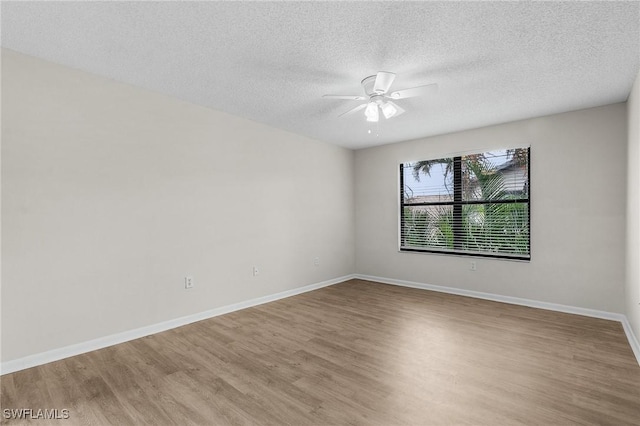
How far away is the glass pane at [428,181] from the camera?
486 cm

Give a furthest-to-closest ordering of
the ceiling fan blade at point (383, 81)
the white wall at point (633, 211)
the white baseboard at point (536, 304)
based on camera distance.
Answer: the white baseboard at point (536, 304)
the white wall at point (633, 211)
the ceiling fan blade at point (383, 81)

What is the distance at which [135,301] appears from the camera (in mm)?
3031

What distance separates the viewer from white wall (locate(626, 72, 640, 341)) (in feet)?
8.80

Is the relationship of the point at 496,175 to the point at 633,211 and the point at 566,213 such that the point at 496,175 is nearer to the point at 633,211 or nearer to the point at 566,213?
the point at 566,213

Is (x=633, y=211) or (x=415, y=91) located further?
(x=633, y=211)

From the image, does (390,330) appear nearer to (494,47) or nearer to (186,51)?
(494,47)

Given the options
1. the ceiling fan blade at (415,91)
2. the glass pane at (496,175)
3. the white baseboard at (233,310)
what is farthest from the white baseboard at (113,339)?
the glass pane at (496,175)

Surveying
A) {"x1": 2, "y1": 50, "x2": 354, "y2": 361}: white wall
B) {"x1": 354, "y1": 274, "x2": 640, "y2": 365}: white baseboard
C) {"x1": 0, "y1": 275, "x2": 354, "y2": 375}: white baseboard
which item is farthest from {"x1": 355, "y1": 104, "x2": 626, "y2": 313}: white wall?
{"x1": 0, "y1": 275, "x2": 354, "y2": 375}: white baseboard

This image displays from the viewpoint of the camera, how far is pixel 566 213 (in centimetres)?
378

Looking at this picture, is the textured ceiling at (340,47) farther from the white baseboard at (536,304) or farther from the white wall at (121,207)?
the white baseboard at (536,304)

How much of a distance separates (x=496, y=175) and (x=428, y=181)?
3.27ft

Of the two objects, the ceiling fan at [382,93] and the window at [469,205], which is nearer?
the ceiling fan at [382,93]

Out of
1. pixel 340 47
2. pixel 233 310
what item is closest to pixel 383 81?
pixel 340 47

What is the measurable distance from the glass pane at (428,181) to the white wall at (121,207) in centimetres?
212
